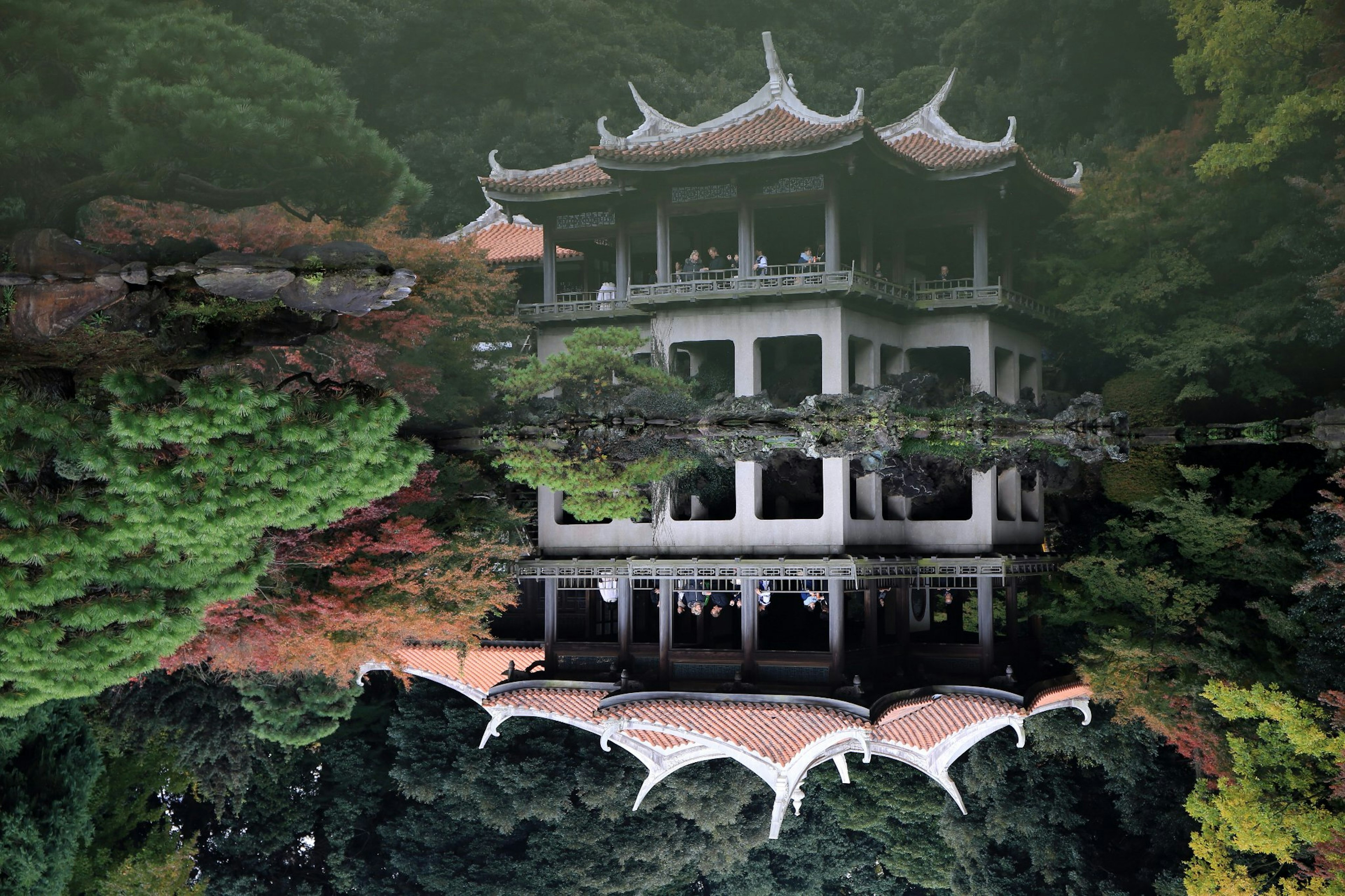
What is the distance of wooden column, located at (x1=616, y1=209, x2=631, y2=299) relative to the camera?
20828 mm

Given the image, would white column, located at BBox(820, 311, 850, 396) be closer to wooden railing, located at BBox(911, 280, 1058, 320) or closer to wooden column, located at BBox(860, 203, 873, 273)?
wooden column, located at BBox(860, 203, 873, 273)

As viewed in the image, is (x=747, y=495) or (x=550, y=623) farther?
(x=550, y=623)

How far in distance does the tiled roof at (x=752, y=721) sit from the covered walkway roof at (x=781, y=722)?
17 mm

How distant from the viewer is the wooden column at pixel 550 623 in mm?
20297

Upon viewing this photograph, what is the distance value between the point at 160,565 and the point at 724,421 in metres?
6.22

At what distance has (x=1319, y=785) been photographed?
46.5 feet

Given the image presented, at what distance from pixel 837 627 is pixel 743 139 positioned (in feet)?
25.3

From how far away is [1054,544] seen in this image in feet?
70.1

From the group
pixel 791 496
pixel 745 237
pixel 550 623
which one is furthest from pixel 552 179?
pixel 550 623

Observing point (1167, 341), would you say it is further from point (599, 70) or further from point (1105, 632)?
point (599, 70)

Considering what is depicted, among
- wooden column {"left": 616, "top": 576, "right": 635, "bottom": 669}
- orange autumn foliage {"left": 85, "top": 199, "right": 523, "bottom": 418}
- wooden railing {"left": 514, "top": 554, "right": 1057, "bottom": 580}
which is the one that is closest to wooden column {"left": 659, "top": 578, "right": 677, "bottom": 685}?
wooden railing {"left": 514, "top": 554, "right": 1057, "bottom": 580}

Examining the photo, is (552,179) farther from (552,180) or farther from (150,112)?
(150,112)

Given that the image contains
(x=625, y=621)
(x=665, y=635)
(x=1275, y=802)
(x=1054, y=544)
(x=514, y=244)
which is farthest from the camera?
(x=514, y=244)

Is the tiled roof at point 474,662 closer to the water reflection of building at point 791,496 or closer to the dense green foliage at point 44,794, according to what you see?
the water reflection of building at point 791,496
